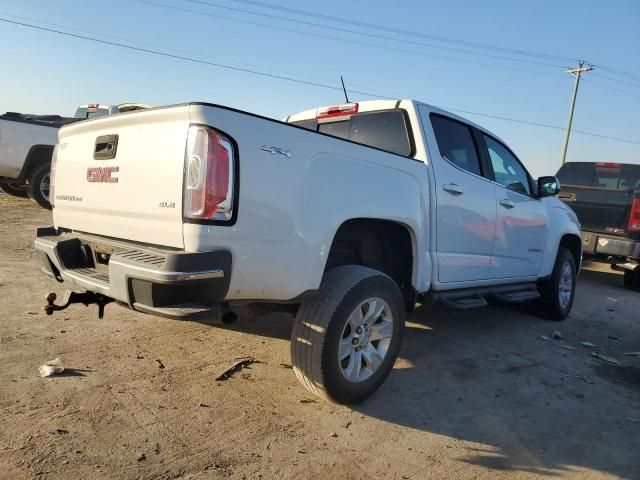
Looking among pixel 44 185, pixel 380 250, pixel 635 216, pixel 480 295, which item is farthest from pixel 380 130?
pixel 44 185

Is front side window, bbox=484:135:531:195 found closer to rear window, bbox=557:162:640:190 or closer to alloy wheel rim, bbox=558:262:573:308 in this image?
alloy wheel rim, bbox=558:262:573:308

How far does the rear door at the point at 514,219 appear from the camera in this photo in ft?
15.4

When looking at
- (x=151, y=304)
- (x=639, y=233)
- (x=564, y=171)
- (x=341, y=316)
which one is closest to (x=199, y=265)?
(x=151, y=304)

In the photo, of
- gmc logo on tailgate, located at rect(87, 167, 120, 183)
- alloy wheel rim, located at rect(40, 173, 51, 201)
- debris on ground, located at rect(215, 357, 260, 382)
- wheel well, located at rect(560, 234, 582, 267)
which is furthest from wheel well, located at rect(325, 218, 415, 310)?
alloy wheel rim, located at rect(40, 173, 51, 201)

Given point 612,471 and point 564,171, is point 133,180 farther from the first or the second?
point 564,171

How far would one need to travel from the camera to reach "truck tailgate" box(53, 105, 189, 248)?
2.46 metres

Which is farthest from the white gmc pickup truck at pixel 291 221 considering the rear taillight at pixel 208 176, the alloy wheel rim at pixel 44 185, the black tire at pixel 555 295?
the alloy wheel rim at pixel 44 185

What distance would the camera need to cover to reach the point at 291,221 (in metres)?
2.59

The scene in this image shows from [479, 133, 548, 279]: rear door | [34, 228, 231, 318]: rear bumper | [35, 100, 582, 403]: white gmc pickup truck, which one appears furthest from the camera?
[479, 133, 548, 279]: rear door

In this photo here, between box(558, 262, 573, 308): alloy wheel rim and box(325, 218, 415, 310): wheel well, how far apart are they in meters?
3.11

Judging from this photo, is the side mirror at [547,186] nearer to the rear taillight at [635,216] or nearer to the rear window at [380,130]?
the rear window at [380,130]

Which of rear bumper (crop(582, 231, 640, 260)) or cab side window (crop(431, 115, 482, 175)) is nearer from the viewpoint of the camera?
cab side window (crop(431, 115, 482, 175))

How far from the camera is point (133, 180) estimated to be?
269 cm

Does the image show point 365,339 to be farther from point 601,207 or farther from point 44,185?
point 44,185
